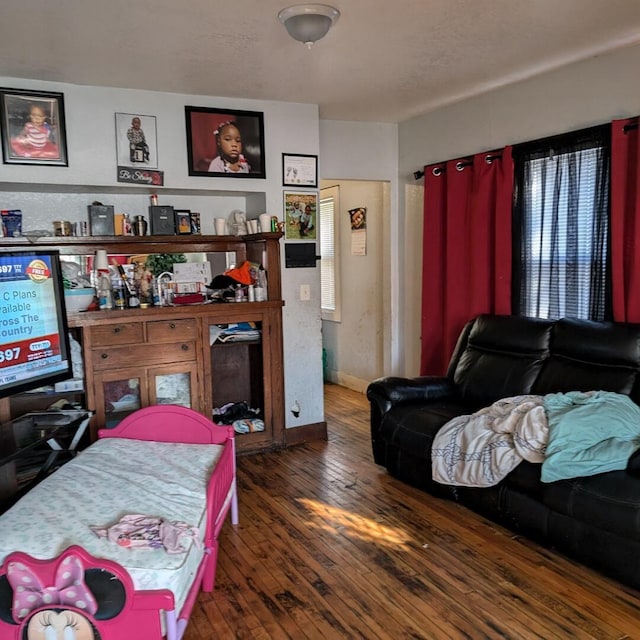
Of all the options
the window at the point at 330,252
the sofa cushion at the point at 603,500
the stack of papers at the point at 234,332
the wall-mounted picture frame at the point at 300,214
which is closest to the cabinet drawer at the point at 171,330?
the stack of papers at the point at 234,332

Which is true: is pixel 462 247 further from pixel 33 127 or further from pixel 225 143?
pixel 33 127

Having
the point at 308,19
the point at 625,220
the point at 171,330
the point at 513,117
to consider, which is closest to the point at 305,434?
the point at 171,330

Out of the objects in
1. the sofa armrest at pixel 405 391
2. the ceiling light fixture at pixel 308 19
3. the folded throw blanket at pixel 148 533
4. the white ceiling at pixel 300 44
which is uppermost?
the white ceiling at pixel 300 44

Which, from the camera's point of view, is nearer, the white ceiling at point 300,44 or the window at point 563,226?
the white ceiling at point 300,44

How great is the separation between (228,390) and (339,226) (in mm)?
2411

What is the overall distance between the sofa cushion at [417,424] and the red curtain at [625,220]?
41.8 inches

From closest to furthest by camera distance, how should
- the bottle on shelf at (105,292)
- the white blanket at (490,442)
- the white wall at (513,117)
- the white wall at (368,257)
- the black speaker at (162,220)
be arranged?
the white blanket at (490,442) < the white wall at (513,117) < the bottle on shelf at (105,292) < the black speaker at (162,220) < the white wall at (368,257)

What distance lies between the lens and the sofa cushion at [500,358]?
10.8 ft

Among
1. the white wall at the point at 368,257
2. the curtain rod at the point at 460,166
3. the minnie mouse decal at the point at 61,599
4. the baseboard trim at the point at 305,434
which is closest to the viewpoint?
the minnie mouse decal at the point at 61,599

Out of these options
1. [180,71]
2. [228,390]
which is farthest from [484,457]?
[180,71]

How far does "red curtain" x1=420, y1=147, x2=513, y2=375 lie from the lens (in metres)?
3.79

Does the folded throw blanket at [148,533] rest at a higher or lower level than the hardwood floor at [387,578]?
higher

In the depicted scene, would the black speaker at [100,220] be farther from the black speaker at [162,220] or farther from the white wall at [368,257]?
the white wall at [368,257]

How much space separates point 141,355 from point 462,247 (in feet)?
7.81
